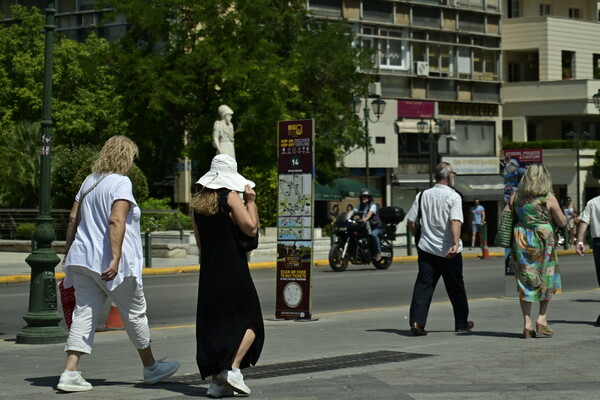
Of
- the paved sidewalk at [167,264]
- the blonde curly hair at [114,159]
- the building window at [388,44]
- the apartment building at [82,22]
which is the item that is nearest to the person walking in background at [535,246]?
the blonde curly hair at [114,159]

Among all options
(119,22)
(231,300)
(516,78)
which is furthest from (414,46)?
(231,300)

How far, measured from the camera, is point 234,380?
8.56 meters

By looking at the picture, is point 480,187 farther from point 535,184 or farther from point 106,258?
point 106,258

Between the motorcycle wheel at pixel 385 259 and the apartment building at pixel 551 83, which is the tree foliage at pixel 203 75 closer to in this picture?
the motorcycle wheel at pixel 385 259

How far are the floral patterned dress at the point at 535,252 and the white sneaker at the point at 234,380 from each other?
15.4ft

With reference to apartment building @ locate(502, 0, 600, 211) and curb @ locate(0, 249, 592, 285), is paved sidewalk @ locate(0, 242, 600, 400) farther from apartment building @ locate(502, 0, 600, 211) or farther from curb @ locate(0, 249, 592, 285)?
apartment building @ locate(502, 0, 600, 211)

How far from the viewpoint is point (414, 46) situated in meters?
56.8

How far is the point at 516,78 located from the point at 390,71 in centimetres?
1026

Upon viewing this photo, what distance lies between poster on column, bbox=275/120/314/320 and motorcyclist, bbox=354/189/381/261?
13.5 metres

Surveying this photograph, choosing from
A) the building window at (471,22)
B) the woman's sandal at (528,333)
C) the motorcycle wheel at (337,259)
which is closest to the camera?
the woman's sandal at (528,333)

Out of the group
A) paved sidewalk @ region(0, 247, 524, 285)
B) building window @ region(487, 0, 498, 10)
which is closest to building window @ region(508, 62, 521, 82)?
building window @ region(487, 0, 498, 10)

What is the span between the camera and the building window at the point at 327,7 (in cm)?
5266

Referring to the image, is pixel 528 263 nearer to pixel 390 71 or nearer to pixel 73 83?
pixel 73 83

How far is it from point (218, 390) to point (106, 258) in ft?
4.03
